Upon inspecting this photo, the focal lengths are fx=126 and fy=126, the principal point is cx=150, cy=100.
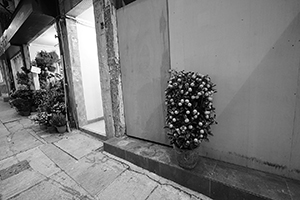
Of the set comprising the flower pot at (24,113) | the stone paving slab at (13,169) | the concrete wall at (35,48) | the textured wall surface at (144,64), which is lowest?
the stone paving slab at (13,169)

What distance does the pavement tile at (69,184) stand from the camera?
149 cm

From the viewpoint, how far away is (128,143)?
2229 millimetres

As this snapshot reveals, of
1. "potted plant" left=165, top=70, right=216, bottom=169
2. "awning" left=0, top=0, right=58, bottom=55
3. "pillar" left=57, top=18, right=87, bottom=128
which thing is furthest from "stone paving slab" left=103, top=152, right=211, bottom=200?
"awning" left=0, top=0, right=58, bottom=55

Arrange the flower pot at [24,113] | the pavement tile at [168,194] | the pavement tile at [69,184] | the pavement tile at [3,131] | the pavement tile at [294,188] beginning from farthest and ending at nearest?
1. the flower pot at [24,113]
2. the pavement tile at [3,131]
3. the pavement tile at [69,184]
4. the pavement tile at [168,194]
5. the pavement tile at [294,188]

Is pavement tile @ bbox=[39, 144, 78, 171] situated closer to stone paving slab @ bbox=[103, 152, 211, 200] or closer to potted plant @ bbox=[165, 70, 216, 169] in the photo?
stone paving slab @ bbox=[103, 152, 211, 200]

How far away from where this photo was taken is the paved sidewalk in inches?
57.1

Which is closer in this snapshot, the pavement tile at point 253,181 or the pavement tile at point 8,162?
the pavement tile at point 253,181

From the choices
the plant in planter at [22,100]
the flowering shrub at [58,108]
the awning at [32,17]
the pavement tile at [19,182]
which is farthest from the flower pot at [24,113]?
the pavement tile at [19,182]

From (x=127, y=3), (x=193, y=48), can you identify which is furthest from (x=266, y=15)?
(x=127, y=3)

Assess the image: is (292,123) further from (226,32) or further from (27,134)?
(27,134)

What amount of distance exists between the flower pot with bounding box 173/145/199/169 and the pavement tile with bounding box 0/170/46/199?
6.22 feet

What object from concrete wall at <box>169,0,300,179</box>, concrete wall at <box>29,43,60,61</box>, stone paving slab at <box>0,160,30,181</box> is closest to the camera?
concrete wall at <box>169,0,300,179</box>

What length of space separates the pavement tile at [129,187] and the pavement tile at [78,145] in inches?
39.7

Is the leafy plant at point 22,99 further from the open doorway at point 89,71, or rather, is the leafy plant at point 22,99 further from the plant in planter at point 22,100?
the open doorway at point 89,71
